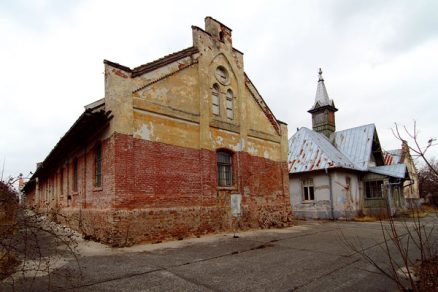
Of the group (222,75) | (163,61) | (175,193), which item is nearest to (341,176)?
(222,75)

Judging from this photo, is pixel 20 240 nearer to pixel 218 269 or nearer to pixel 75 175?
pixel 218 269

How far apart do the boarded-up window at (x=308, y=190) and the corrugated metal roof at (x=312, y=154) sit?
3.56ft

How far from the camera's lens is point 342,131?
26.0 meters

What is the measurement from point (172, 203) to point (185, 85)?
473 centimetres

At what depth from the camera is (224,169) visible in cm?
1382

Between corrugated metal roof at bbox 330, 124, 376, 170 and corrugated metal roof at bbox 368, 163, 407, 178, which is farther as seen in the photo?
corrugated metal roof at bbox 330, 124, 376, 170

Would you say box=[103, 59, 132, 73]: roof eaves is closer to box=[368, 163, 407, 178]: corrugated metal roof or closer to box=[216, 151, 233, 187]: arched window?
box=[216, 151, 233, 187]: arched window

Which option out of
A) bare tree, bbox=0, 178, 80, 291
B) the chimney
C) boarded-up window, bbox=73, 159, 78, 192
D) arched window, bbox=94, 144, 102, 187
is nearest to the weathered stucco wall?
the chimney

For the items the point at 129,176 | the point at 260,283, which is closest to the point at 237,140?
the point at 129,176

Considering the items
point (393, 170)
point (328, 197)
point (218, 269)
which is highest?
point (393, 170)

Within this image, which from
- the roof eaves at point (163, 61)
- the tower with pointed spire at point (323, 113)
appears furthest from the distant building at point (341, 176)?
the roof eaves at point (163, 61)

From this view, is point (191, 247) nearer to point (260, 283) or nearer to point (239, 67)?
point (260, 283)

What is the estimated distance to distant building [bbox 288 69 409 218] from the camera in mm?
20172

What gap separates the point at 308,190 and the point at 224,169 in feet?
33.4
